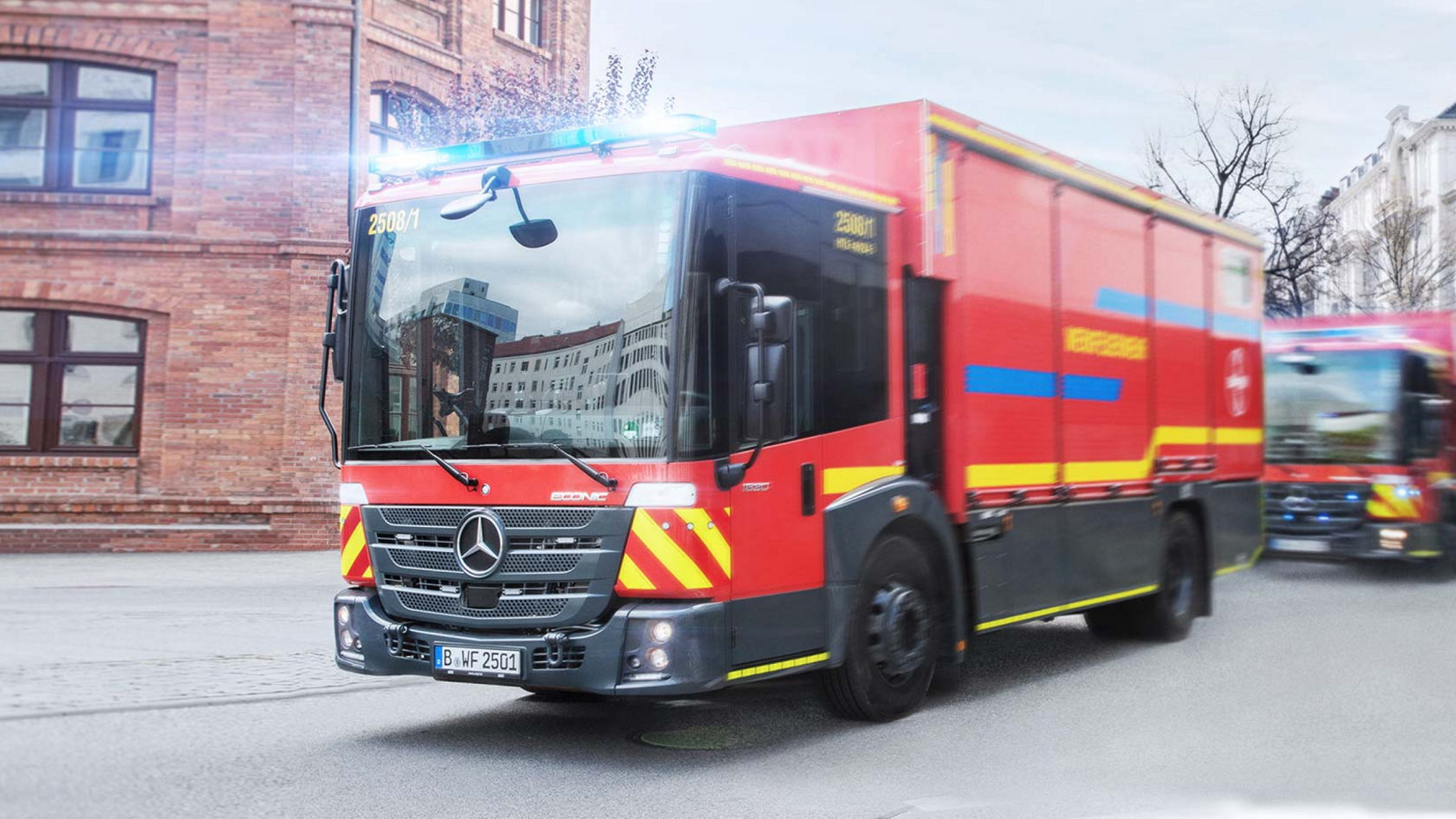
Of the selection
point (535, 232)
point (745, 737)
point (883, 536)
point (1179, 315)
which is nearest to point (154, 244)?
point (1179, 315)

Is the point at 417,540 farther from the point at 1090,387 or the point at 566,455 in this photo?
the point at 1090,387

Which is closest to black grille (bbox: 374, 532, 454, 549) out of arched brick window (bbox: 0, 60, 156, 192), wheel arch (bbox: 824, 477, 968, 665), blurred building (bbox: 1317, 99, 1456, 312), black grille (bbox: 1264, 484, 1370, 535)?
wheel arch (bbox: 824, 477, 968, 665)

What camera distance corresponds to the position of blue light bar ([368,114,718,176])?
6.50 metres

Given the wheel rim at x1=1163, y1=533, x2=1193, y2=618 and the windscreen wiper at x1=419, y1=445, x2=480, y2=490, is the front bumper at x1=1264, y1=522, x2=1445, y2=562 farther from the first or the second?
the windscreen wiper at x1=419, y1=445, x2=480, y2=490

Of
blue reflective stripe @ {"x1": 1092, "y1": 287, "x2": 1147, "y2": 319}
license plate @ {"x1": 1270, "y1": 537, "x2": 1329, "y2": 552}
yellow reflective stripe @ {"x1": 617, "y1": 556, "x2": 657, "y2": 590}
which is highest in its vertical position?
blue reflective stripe @ {"x1": 1092, "y1": 287, "x2": 1147, "y2": 319}

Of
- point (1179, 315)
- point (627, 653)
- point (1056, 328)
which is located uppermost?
point (1179, 315)

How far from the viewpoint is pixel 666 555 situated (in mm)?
6141

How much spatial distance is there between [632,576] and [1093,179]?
5059mm

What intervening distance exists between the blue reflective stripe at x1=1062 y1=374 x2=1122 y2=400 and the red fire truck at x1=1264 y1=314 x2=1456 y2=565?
6.43 metres

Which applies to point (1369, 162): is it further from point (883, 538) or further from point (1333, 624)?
point (883, 538)

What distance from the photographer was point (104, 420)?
63.1 ft

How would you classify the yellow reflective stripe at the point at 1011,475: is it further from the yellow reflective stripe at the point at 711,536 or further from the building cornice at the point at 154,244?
the building cornice at the point at 154,244

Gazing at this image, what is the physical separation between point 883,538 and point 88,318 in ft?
51.0

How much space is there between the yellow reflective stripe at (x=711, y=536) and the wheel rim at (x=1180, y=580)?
5499 millimetres
